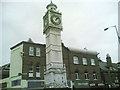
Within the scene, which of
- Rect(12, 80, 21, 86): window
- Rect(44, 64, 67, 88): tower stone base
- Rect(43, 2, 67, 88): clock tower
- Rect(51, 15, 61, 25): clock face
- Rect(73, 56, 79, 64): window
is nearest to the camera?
Rect(44, 64, 67, 88): tower stone base

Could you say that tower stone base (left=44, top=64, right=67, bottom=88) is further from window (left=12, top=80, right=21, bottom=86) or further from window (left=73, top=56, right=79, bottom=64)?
window (left=73, top=56, right=79, bottom=64)

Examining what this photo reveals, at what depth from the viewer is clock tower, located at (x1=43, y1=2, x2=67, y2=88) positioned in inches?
842

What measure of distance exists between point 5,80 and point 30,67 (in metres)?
8.48

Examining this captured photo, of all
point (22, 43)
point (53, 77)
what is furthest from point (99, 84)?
point (22, 43)

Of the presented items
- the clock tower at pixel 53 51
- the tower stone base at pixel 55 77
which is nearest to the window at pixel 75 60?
the clock tower at pixel 53 51

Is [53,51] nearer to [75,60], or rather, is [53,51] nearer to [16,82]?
[75,60]

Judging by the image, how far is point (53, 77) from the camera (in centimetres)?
2114

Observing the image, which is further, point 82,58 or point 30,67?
point 82,58

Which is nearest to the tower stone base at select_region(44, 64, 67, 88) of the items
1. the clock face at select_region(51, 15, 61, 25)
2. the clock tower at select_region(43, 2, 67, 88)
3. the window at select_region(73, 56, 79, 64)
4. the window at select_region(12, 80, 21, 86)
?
the clock tower at select_region(43, 2, 67, 88)

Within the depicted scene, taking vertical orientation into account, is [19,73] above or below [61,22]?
below

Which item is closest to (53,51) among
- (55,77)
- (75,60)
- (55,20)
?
(55,77)

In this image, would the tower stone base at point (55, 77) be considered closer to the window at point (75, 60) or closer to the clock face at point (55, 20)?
the clock face at point (55, 20)

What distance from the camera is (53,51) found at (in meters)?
23.2

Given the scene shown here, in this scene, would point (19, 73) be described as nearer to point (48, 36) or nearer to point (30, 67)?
point (30, 67)
